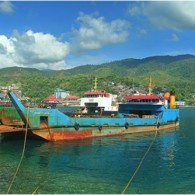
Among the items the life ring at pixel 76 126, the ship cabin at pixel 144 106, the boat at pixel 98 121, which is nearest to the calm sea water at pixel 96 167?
the boat at pixel 98 121

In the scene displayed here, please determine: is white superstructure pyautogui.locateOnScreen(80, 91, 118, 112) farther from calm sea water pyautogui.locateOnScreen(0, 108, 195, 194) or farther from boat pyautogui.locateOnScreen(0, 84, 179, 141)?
calm sea water pyautogui.locateOnScreen(0, 108, 195, 194)

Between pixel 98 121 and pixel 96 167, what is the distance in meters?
13.8

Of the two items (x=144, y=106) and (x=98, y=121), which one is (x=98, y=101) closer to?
(x=144, y=106)

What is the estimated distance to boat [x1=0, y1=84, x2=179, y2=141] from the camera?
3203cm

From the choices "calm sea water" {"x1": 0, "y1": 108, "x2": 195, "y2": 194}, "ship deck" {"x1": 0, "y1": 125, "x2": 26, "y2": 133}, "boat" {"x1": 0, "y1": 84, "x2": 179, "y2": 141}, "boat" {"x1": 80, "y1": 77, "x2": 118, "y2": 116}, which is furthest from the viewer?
"boat" {"x1": 80, "y1": 77, "x2": 118, "y2": 116}

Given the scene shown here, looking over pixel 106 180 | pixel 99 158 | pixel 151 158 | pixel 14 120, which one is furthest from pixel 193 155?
pixel 14 120

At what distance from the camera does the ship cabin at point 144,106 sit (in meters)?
46.2

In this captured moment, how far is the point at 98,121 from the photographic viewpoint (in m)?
37.0

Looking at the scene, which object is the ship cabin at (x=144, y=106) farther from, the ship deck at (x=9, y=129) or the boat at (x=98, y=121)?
the ship deck at (x=9, y=129)

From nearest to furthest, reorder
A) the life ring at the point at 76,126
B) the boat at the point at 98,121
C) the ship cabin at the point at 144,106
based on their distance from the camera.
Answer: the boat at the point at 98,121 → the life ring at the point at 76,126 → the ship cabin at the point at 144,106

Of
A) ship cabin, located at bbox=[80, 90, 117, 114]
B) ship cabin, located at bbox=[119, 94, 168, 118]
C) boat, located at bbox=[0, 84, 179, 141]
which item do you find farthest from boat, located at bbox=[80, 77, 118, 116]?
boat, located at bbox=[0, 84, 179, 141]

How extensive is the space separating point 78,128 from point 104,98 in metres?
11.6

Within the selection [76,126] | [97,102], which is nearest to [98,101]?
[97,102]

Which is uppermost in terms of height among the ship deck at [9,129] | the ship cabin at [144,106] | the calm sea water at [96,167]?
the ship cabin at [144,106]
